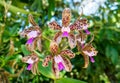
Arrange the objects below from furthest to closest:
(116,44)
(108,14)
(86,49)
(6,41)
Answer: (108,14) → (116,44) → (6,41) → (86,49)

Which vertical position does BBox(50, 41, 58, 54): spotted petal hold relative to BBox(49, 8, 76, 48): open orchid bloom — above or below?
below

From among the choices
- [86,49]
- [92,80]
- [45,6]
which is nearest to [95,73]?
[92,80]

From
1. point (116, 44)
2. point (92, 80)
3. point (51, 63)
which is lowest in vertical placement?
point (92, 80)

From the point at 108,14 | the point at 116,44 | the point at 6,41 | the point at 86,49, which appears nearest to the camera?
the point at 86,49

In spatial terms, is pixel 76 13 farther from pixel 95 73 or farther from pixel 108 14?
pixel 95 73

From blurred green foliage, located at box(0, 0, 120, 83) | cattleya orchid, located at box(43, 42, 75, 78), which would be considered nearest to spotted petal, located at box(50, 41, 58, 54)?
cattleya orchid, located at box(43, 42, 75, 78)

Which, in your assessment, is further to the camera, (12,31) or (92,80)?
(92,80)

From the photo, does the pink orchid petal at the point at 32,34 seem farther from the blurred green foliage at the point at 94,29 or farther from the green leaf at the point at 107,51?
the green leaf at the point at 107,51

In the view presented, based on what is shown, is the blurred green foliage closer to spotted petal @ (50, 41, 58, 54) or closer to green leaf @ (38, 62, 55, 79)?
green leaf @ (38, 62, 55, 79)

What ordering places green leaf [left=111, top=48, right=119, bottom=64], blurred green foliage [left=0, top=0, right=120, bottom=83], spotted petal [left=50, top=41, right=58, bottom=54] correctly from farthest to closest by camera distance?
green leaf [left=111, top=48, right=119, bottom=64] < blurred green foliage [left=0, top=0, right=120, bottom=83] < spotted petal [left=50, top=41, right=58, bottom=54]
